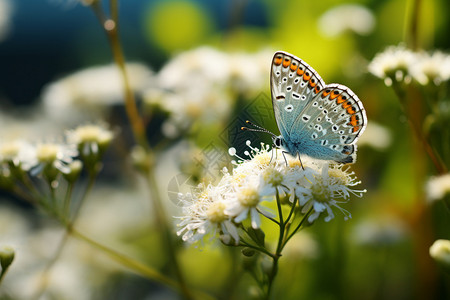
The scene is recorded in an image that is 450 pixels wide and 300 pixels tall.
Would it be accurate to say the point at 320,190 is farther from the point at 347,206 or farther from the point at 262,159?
the point at 347,206

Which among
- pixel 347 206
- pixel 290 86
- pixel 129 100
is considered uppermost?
pixel 290 86

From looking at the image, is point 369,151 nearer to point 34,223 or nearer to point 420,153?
point 420,153

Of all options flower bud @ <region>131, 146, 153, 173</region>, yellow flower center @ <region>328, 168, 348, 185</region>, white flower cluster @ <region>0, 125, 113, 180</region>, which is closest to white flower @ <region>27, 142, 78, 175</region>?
white flower cluster @ <region>0, 125, 113, 180</region>

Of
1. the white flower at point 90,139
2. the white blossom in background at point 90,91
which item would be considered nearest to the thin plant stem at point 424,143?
the white flower at point 90,139

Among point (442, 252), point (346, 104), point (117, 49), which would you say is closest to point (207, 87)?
point (117, 49)

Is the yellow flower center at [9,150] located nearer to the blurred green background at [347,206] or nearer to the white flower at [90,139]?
the white flower at [90,139]
